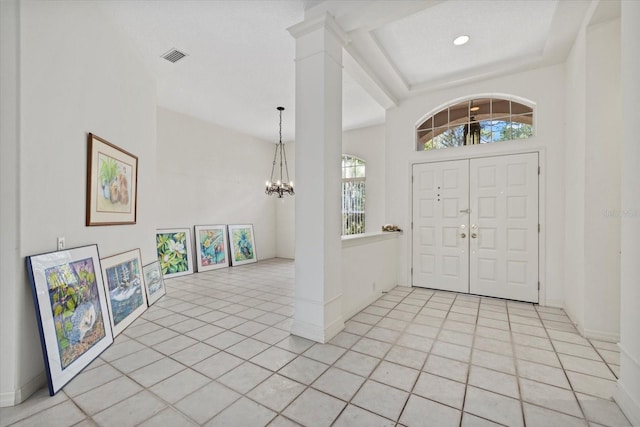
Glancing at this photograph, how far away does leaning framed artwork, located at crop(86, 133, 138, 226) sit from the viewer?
2.68 metres

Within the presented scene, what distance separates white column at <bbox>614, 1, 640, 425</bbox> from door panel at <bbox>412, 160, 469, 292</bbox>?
2.54 meters

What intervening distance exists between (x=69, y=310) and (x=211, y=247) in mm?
4228

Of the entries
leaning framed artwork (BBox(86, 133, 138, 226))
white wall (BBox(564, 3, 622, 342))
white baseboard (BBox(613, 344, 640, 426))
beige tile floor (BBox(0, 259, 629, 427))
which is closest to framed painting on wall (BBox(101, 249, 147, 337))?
beige tile floor (BBox(0, 259, 629, 427))

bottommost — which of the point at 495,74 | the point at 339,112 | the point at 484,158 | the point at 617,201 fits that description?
the point at 617,201

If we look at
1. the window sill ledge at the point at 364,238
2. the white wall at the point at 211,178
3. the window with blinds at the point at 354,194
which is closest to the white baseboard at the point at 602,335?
the window sill ledge at the point at 364,238

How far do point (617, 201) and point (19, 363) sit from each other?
5177mm

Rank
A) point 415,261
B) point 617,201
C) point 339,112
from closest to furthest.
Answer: point 617,201
point 339,112
point 415,261

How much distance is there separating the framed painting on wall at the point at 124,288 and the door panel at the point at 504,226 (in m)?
4.67

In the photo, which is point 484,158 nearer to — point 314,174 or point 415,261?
point 415,261

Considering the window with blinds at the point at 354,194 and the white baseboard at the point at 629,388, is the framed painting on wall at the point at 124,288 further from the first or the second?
the window with blinds at the point at 354,194

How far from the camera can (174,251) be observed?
18.5ft

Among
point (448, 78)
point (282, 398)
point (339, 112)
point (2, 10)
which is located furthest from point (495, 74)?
point (2, 10)

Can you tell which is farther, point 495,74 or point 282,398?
point 495,74

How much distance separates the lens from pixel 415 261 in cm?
480
